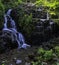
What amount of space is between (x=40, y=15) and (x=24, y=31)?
3140 millimetres

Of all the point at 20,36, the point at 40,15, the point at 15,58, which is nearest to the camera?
the point at 15,58

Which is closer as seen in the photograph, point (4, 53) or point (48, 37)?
point (4, 53)

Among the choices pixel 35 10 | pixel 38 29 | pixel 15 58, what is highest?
pixel 35 10

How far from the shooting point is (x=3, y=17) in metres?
20.9

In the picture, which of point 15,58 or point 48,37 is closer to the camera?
point 15,58

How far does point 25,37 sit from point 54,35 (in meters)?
2.92

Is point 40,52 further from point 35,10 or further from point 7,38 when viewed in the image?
point 35,10

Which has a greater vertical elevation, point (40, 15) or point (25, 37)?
point (40, 15)

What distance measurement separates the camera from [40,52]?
16.6 meters

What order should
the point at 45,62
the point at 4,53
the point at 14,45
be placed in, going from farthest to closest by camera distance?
1. the point at 14,45
2. the point at 4,53
3. the point at 45,62

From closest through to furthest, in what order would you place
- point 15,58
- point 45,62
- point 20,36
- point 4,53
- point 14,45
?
point 45,62
point 15,58
point 4,53
point 14,45
point 20,36

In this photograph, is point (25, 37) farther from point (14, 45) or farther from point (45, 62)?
point (45, 62)

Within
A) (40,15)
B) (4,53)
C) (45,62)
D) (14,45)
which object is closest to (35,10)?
(40,15)

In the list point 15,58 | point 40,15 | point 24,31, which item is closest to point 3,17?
point 24,31
